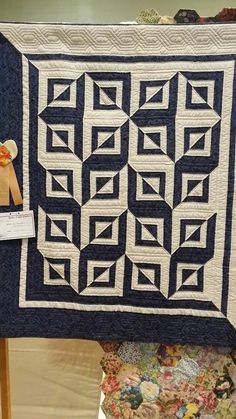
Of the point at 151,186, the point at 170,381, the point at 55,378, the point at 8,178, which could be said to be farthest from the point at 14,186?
the point at 55,378

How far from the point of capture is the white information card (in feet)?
4.17

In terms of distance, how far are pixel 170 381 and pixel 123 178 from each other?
54 cm

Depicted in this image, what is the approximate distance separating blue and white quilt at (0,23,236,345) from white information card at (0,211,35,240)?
2cm

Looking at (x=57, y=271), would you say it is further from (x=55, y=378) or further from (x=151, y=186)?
(x=55, y=378)

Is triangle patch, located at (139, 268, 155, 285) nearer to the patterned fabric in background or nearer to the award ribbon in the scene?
the patterned fabric in background

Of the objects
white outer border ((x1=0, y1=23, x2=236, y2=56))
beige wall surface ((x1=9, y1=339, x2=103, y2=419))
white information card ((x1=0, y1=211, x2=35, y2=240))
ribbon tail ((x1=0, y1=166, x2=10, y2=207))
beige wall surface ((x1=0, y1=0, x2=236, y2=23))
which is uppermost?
beige wall surface ((x1=0, y1=0, x2=236, y2=23))

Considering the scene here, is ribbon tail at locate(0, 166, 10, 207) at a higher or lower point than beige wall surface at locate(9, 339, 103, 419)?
higher

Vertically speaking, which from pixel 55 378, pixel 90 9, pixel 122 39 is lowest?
pixel 55 378

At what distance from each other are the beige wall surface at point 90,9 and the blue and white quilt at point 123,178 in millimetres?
1609

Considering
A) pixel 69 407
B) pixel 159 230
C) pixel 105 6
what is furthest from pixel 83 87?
pixel 105 6

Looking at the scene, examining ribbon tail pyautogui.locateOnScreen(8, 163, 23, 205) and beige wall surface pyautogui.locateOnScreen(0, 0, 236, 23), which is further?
beige wall surface pyautogui.locateOnScreen(0, 0, 236, 23)

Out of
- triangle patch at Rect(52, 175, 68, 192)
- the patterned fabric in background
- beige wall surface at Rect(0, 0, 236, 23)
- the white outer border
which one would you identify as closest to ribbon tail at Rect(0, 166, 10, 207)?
triangle patch at Rect(52, 175, 68, 192)

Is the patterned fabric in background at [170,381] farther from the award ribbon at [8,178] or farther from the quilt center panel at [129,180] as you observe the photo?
the award ribbon at [8,178]

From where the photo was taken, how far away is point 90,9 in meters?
2.75
